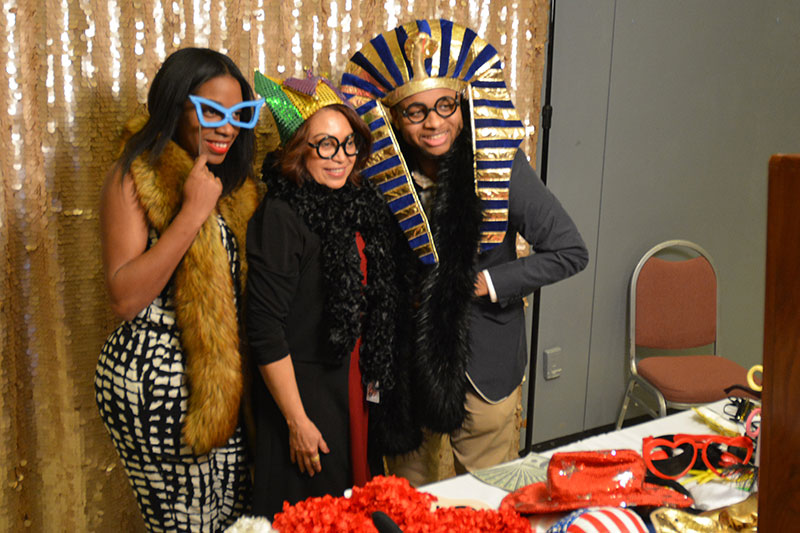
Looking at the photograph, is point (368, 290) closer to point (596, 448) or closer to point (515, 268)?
point (515, 268)

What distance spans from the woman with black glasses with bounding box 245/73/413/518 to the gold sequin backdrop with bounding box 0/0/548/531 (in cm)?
47

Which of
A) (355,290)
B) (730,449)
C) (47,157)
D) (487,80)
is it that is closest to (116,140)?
(47,157)

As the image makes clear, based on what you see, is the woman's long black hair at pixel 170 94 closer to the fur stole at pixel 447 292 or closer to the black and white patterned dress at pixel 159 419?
the black and white patterned dress at pixel 159 419

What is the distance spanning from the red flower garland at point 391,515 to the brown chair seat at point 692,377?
69.4 inches

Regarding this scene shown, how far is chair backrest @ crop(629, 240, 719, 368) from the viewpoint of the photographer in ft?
9.55

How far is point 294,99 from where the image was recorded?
163 cm

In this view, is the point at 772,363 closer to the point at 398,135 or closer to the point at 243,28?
the point at 398,135

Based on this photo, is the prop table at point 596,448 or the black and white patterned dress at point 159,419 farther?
the black and white patterned dress at point 159,419

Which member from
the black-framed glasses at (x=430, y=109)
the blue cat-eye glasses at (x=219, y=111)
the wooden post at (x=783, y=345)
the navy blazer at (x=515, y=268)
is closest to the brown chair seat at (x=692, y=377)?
the navy blazer at (x=515, y=268)

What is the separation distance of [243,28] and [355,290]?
934 mm

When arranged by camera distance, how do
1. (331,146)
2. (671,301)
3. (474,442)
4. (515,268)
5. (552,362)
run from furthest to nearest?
(552,362), (671,301), (474,442), (515,268), (331,146)

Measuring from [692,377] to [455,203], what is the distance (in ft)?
4.93

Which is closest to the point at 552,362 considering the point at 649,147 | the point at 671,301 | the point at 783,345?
the point at 671,301

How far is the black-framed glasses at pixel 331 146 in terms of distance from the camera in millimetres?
1609
